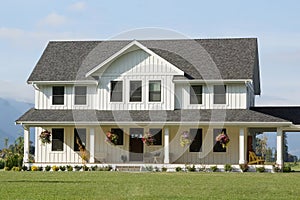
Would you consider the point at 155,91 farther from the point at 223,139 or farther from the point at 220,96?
the point at 223,139

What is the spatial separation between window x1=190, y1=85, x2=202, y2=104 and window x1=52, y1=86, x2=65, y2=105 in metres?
7.64

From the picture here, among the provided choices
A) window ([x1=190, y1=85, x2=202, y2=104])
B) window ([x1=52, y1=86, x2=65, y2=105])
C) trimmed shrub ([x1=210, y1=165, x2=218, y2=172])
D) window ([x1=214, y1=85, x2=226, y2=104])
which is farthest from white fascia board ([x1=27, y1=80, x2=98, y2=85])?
trimmed shrub ([x1=210, y1=165, x2=218, y2=172])

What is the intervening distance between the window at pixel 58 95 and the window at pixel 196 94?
7637mm

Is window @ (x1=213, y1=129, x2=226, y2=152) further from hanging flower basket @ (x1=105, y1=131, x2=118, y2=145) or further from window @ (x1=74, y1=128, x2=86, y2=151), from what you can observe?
window @ (x1=74, y1=128, x2=86, y2=151)

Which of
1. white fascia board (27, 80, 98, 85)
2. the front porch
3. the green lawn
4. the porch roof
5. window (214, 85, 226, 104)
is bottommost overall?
the green lawn

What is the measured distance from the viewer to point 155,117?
45562 mm

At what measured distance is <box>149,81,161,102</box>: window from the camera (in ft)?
153

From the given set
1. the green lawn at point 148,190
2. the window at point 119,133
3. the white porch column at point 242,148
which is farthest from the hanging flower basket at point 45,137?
the green lawn at point 148,190

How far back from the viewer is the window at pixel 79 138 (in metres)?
47.8

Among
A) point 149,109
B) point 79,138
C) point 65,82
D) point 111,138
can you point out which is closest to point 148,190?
point 111,138

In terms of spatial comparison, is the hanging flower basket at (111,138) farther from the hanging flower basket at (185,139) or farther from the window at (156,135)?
the hanging flower basket at (185,139)

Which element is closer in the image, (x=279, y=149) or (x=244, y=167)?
(x=244, y=167)

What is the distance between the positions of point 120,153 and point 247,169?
7952mm

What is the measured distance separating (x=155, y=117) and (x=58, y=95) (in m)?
6.45
